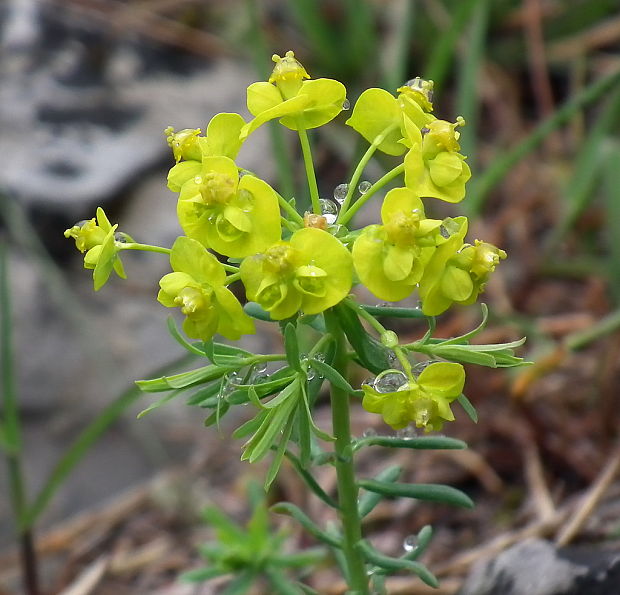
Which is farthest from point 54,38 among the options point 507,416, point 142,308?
point 507,416

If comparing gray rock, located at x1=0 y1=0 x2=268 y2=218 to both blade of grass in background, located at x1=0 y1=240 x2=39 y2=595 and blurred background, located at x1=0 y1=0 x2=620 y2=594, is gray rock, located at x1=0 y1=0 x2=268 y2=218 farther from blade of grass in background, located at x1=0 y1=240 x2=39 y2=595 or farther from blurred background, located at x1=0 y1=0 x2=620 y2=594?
blade of grass in background, located at x1=0 y1=240 x2=39 y2=595

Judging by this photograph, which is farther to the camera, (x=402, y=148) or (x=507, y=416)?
(x=507, y=416)

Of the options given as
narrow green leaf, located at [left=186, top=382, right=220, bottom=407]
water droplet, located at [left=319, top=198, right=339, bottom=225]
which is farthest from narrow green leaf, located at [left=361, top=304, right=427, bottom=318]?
narrow green leaf, located at [left=186, top=382, right=220, bottom=407]

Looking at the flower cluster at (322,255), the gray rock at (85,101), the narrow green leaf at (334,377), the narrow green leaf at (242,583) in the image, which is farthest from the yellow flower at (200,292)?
the gray rock at (85,101)

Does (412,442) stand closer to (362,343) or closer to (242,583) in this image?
(362,343)

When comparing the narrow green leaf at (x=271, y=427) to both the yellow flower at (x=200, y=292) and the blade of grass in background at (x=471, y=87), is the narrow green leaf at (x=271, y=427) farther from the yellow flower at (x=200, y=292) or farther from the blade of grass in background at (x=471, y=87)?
the blade of grass in background at (x=471, y=87)

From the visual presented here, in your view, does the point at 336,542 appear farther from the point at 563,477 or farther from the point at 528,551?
the point at 563,477
